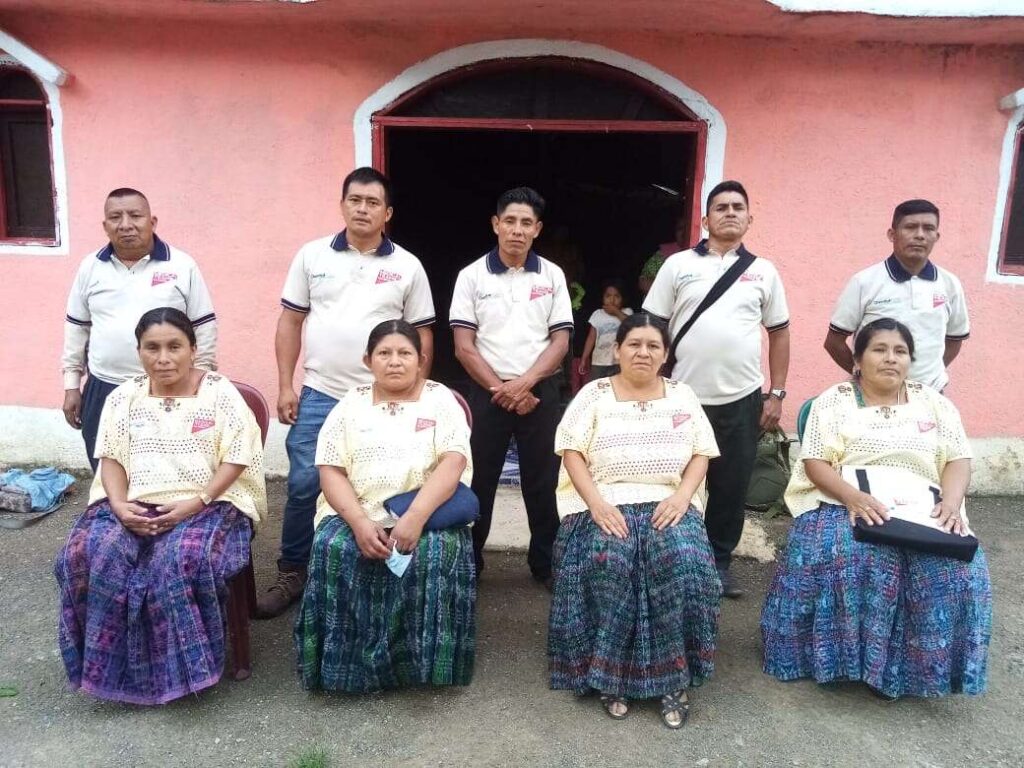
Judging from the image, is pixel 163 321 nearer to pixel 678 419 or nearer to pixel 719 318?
pixel 678 419

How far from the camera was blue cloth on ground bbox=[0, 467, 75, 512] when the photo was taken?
4484mm

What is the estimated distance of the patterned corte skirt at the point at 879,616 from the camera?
2.65m

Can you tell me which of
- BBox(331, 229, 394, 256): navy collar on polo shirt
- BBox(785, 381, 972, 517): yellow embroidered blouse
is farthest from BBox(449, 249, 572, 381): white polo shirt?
BBox(785, 381, 972, 517): yellow embroidered blouse

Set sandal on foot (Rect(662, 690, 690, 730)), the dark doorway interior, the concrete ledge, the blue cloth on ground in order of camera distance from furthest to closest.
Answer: the dark doorway interior
the concrete ledge
the blue cloth on ground
sandal on foot (Rect(662, 690, 690, 730))

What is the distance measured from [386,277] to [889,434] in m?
2.13

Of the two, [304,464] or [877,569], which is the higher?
[304,464]

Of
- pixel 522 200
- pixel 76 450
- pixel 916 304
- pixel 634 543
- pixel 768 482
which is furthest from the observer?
pixel 76 450

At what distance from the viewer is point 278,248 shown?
480cm

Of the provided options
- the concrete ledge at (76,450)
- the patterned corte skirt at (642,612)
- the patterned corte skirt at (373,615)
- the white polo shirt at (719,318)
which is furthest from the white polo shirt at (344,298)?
the concrete ledge at (76,450)

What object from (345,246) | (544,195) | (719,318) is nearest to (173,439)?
(345,246)

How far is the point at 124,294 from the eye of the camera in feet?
10.6

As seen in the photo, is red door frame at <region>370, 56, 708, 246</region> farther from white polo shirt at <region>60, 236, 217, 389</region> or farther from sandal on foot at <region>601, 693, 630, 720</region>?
sandal on foot at <region>601, 693, 630, 720</region>

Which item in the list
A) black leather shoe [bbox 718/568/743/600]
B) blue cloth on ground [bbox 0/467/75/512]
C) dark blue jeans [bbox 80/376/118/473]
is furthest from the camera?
blue cloth on ground [bbox 0/467/75/512]

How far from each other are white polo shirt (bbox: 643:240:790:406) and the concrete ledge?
2633 millimetres
